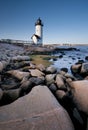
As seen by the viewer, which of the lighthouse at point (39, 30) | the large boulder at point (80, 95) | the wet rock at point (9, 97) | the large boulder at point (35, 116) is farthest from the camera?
the lighthouse at point (39, 30)

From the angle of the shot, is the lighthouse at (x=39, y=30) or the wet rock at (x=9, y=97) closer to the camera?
the wet rock at (x=9, y=97)

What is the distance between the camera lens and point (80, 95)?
412cm

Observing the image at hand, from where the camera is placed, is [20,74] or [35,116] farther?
[20,74]

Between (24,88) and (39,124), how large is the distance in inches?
106

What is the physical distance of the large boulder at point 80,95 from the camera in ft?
12.5

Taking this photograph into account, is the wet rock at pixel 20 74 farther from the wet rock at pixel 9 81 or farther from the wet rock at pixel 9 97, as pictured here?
the wet rock at pixel 9 97

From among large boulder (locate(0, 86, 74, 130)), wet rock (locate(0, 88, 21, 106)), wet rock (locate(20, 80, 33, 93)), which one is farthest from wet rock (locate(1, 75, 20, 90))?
large boulder (locate(0, 86, 74, 130))

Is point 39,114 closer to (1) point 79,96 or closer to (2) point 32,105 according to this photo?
(2) point 32,105

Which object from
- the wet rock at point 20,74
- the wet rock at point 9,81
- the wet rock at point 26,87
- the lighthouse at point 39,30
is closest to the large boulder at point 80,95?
the wet rock at point 26,87

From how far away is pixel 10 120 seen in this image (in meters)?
3.06

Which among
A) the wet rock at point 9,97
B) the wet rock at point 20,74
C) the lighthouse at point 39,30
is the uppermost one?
the lighthouse at point 39,30

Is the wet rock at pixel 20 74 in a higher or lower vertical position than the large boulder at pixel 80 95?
lower

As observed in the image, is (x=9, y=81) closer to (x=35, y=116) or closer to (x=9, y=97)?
(x=9, y=97)

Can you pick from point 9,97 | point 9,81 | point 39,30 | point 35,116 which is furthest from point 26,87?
point 39,30
